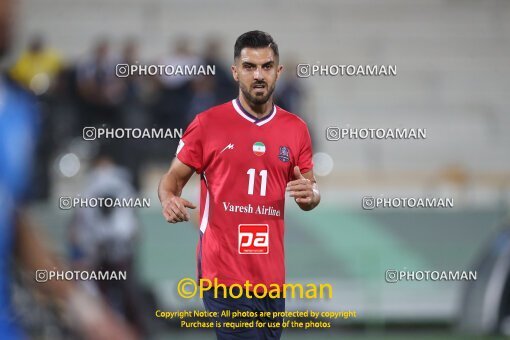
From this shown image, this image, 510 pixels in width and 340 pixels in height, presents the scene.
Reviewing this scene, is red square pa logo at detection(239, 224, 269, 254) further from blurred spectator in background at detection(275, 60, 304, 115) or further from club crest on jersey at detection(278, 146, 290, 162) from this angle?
blurred spectator in background at detection(275, 60, 304, 115)

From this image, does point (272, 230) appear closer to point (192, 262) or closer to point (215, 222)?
point (215, 222)

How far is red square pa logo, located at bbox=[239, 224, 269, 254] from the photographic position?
4.10 m

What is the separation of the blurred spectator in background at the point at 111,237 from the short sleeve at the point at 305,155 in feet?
6.58

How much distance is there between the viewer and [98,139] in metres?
5.95

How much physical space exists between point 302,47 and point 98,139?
5.23 metres

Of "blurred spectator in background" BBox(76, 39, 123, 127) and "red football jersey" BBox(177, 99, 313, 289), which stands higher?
"blurred spectator in background" BBox(76, 39, 123, 127)

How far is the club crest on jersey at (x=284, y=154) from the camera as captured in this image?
13.8ft

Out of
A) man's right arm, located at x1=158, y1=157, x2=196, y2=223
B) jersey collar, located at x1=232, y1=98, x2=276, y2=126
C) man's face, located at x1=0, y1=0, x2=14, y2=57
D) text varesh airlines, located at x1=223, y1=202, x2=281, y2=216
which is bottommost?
text varesh airlines, located at x1=223, y1=202, x2=281, y2=216

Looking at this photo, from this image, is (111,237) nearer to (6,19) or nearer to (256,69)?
(256,69)

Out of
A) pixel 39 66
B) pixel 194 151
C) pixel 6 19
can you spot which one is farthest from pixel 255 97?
pixel 39 66

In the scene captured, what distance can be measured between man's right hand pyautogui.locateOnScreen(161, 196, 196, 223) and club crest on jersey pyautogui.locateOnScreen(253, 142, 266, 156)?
46cm

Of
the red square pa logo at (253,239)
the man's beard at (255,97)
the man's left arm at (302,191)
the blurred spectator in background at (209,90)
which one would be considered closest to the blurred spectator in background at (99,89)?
the blurred spectator in background at (209,90)

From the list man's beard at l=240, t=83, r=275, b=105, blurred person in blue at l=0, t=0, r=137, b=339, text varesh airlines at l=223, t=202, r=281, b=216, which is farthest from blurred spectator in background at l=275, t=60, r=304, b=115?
blurred person in blue at l=0, t=0, r=137, b=339

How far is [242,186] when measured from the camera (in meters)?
4.12
